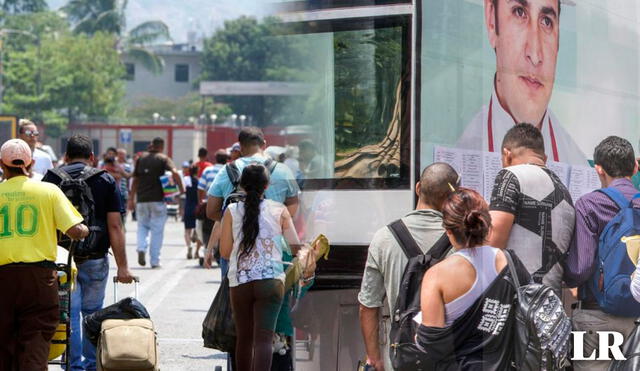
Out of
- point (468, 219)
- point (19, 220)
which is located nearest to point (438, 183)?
point (468, 219)

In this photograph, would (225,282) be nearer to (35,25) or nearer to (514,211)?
(514,211)

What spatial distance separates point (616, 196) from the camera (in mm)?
6668

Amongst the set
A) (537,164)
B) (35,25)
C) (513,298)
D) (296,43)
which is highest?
(35,25)

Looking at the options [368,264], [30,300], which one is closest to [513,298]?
[368,264]

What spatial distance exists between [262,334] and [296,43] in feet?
5.76

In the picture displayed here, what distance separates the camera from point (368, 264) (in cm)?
610

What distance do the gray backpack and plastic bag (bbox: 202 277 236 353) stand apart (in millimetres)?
2791

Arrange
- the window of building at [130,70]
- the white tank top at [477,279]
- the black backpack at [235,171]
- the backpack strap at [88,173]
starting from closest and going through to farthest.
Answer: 1. the white tank top at [477,279]
2. the black backpack at [235,171]
3. the backpack strap at [88,173]
4. the window of building at [130,70]

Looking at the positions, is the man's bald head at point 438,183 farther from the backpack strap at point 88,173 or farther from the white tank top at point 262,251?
the backpack strap at point 88,173

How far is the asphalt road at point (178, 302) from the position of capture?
405 inches

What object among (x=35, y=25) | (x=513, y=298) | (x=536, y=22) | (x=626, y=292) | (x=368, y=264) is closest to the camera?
(x=513, y=298)

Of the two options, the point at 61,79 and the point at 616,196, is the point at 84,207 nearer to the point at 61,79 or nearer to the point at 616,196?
the point at 616,196

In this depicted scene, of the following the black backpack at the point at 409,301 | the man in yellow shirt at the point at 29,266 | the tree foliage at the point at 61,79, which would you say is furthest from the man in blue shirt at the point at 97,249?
the tree foliage at the point at 61,79

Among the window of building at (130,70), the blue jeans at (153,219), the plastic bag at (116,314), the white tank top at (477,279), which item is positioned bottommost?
the blue jeans at (153,219)
